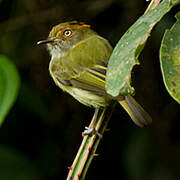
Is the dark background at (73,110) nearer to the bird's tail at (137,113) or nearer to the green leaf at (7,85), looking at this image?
the green leaf at (7,85)

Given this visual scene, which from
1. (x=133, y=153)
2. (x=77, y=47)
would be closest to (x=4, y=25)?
(x=77, y=47)

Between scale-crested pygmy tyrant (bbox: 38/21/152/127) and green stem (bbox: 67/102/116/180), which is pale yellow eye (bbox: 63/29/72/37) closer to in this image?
scale-crested pygmy tyrant (bbox: 38/21/152/127)

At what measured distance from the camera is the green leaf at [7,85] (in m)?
3.06

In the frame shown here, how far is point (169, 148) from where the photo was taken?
4.50m

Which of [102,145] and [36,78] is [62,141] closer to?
[102,145]

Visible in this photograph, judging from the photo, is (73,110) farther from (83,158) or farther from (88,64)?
(83,158)

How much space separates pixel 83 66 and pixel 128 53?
5.60 feet

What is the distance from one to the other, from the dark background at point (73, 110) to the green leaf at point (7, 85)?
0.92 metres

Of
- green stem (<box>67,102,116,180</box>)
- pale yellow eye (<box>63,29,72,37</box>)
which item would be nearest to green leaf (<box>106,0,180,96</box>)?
green stem (<box>67,102,116,180</box>)

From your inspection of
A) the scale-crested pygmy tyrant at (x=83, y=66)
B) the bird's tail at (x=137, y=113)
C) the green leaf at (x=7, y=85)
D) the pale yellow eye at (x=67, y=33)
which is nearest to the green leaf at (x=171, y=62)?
the scale-crested pygmy tyrant at (x=83, y=66)

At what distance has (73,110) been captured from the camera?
4848 mm

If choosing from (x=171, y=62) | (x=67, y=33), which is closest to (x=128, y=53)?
(x=171, y=62)

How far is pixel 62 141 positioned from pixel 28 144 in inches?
16.0

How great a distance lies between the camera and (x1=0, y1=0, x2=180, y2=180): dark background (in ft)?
14.8
